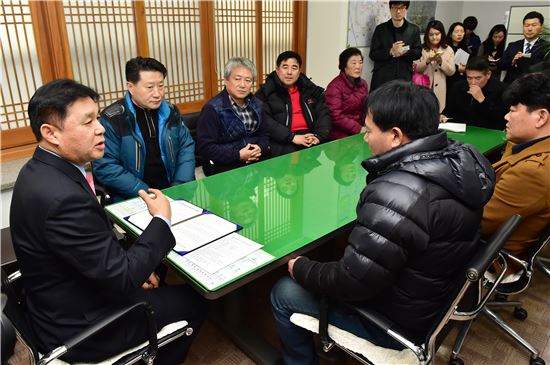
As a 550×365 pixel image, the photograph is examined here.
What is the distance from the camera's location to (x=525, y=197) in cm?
159

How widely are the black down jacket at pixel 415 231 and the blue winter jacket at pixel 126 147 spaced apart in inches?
56.5

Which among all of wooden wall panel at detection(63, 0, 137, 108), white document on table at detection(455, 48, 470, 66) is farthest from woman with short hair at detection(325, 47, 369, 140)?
white document on table at detection(455, 48, 470, 66)

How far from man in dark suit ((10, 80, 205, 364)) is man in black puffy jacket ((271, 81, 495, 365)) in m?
0.59

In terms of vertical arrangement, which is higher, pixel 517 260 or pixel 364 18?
pixel 364 18

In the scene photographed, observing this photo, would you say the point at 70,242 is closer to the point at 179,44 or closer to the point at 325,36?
the point at 179,44

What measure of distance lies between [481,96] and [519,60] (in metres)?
1.80

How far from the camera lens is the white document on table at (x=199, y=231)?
143 cm

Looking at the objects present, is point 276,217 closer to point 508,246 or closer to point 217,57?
point 508,246

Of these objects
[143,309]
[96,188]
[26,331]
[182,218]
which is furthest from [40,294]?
[96,188]

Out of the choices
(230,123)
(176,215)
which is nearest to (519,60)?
(230,123)

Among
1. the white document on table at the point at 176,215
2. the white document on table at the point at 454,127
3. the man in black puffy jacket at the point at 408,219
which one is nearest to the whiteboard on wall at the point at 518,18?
the white document on table at the point at 454,127

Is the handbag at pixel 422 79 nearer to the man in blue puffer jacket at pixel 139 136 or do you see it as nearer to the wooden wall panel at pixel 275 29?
the wooden wall panel at pixel 275 29

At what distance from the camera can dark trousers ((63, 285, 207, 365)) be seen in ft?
4.01

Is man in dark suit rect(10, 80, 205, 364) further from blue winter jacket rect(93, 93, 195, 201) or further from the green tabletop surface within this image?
blue winter jacket rect(93, 93, 195, 201)
